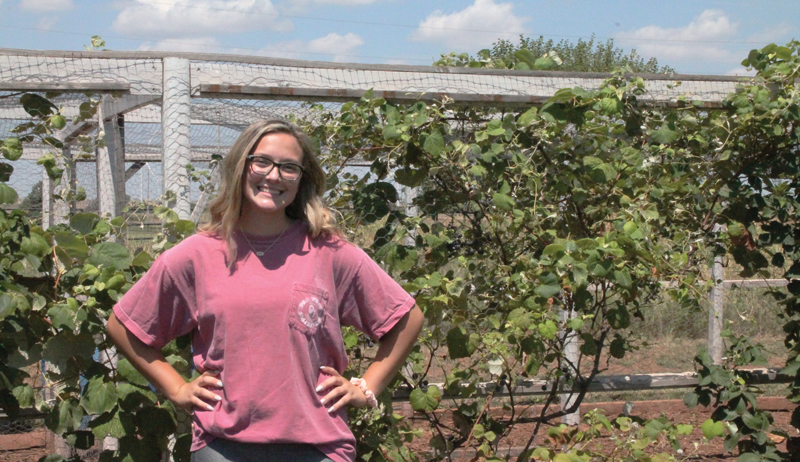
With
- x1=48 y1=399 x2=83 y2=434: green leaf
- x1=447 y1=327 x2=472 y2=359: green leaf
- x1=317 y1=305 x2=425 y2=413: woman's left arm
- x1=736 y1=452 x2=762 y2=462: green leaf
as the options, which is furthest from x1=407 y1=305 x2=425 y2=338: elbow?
x1=736 y1=452 x2=762 y2=462: green leaf

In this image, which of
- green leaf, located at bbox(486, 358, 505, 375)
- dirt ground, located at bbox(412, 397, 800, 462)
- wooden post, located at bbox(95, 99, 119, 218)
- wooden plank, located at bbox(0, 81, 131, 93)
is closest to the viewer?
wooden plank, located at bbox(0, 81, 131, 93)

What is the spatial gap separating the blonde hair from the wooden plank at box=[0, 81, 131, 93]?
2.32ft

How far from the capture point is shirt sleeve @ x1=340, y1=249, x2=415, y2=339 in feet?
6.26

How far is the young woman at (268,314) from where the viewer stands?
1728 mm

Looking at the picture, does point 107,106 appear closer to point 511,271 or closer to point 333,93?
point 333,93

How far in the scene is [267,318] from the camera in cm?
173

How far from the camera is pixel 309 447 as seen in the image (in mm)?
1738

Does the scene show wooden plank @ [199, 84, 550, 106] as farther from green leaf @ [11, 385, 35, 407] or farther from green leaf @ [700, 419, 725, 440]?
green leaf @ [700, 419, 725, 440]

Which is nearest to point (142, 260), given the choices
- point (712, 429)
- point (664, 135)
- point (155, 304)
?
point (155, 304)

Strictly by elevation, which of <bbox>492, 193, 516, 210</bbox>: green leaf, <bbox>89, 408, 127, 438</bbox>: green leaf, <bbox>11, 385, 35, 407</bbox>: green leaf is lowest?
<bbox>89, 408, 127, 438</bbox>: green leaf

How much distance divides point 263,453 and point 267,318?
316mm

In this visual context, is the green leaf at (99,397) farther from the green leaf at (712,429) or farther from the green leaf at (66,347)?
the green leaf at (712,429)

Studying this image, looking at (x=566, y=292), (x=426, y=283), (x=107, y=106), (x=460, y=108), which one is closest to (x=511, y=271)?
(x=566, y=292)

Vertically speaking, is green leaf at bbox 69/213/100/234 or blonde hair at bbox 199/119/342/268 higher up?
blonde hair at bbox 199/119/342/268
